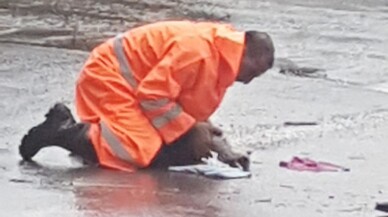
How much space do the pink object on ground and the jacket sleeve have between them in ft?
2.82

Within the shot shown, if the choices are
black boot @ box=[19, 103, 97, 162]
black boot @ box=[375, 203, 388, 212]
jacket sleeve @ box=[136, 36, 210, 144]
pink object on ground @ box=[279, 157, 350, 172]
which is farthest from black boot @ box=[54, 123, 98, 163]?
black boot @ box=[375, 203, 388, 212]

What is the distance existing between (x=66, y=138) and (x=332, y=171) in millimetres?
1647

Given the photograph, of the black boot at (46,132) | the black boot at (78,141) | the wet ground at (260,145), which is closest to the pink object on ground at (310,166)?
the wet ground at (260,145)

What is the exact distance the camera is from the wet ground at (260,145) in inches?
277

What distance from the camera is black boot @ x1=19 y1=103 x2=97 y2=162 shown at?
7934 mm

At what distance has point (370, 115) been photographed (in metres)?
11.1

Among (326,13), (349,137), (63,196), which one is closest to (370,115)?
(349,137)

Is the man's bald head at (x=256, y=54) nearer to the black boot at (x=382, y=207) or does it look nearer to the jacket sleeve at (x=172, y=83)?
the jacket sleeve at (x=172, y=83)

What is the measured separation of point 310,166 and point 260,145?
34.2 inches

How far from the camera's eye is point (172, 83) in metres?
7.68

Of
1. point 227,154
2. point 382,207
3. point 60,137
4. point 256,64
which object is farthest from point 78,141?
point 382,207

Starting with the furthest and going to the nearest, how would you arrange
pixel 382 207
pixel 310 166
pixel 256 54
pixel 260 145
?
pixel 260 145 < pixel 310 166 < pixel 256 54 < pixel 382 207

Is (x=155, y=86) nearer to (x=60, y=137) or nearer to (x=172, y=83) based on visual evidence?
(x=172, y=83)

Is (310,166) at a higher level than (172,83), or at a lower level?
lower
